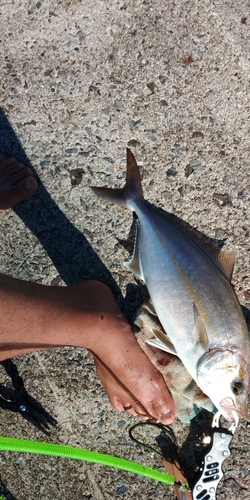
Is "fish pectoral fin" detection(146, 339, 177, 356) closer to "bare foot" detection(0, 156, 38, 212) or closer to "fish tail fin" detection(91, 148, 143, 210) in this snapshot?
"fish tail fin" detection(91, 148, 143, 210)

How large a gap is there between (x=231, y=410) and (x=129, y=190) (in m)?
1.21

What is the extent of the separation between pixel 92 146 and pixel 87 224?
46 cm

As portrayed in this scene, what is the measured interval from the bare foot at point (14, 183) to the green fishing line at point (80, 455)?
4.42 ft

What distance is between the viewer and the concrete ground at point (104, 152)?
247 centimetres

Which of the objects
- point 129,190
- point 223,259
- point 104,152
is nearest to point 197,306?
point 223,259

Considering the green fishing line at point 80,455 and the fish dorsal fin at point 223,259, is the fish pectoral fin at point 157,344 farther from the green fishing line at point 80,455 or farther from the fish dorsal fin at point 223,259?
the green fishing line at point 80,455

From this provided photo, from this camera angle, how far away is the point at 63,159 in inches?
101

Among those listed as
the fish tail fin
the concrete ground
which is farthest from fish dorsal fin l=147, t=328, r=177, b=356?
the fish tail fin

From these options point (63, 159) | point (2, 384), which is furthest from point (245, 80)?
point (2, 384)

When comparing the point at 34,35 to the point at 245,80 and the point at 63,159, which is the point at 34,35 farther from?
the point at 245,80

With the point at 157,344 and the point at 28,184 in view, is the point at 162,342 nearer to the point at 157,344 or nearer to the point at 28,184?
the point at 157,344

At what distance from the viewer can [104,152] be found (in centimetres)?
254

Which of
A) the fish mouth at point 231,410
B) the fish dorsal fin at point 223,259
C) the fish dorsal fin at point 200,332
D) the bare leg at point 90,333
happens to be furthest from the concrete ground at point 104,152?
the fish dorsal fin at point 200,332

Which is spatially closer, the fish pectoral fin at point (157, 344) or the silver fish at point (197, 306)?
the silver fish at point (197, 306)
